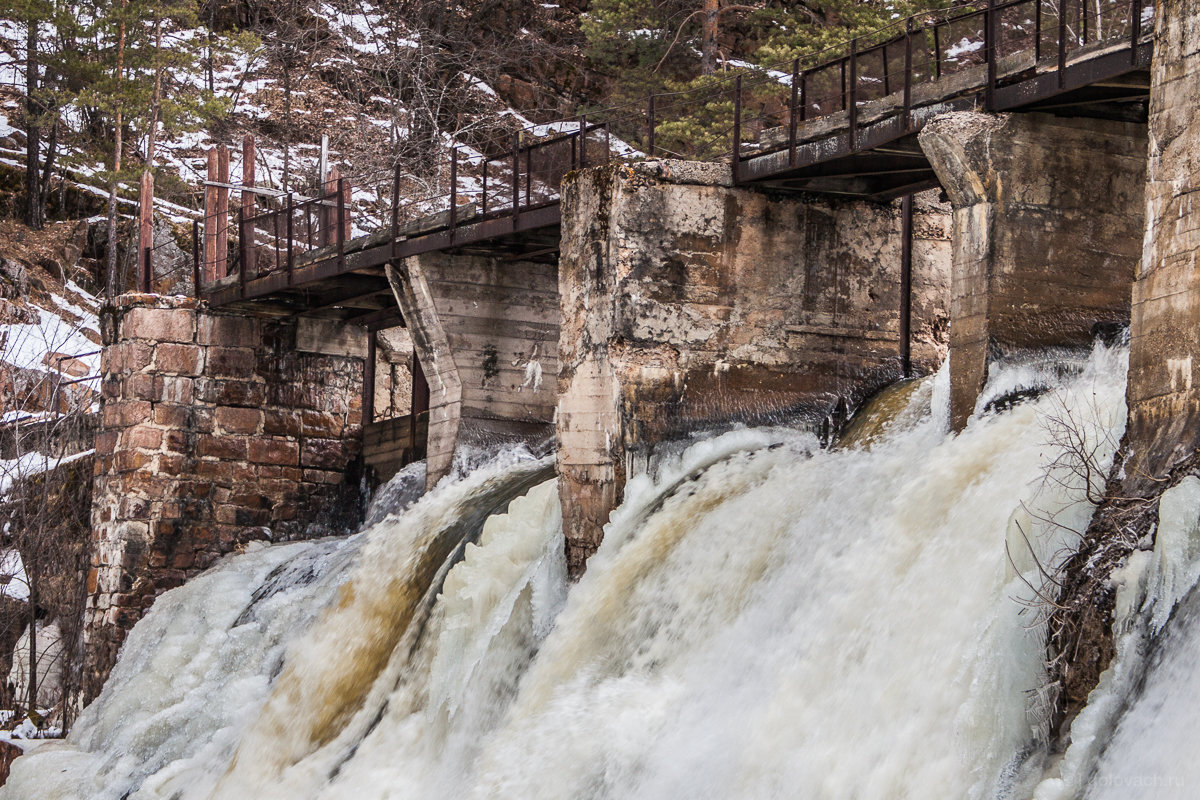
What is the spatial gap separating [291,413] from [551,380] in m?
4.18

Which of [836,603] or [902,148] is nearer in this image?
[836,603]

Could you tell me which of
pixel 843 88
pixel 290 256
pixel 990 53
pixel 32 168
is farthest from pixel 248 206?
pixel 32 168

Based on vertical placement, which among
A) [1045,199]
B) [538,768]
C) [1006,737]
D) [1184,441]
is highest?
[1045,199]

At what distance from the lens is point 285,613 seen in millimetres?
17172

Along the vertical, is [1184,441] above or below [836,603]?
above

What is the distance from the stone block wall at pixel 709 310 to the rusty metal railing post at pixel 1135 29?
4.12 meters

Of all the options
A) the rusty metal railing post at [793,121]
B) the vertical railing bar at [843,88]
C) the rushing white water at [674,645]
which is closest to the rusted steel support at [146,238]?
the rushing white water at [674,645]

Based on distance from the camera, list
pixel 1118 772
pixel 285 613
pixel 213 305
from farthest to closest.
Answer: pixel 213 305 < pixel 285 613 < pixel 1118 772

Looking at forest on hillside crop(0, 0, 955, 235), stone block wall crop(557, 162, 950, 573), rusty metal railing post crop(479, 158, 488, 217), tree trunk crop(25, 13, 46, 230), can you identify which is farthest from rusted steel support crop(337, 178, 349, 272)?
tree trunk crop(25, 13, 46, 230)

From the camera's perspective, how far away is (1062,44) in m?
11.3

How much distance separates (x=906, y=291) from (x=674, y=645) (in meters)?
4.93

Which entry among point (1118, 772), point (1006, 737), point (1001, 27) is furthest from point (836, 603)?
point (1001, 27)

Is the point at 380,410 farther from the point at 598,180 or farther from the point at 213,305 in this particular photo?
the point at 598,180

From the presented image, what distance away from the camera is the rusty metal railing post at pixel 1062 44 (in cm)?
1120
